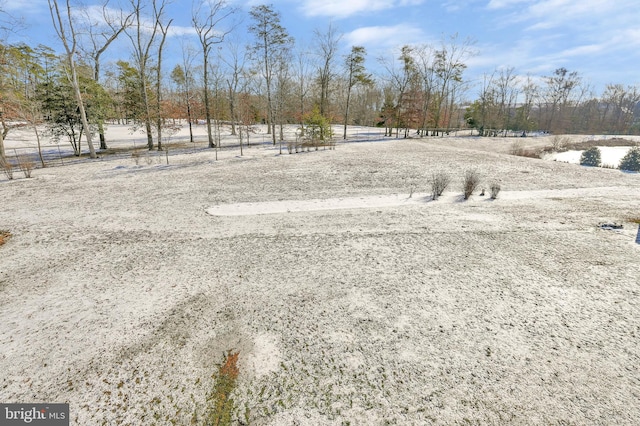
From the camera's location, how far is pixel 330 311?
3.65 m

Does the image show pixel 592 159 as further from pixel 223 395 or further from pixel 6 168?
pixel 6 168

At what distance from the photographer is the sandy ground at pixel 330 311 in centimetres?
248

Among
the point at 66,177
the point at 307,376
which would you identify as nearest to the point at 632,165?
the point at 307,376

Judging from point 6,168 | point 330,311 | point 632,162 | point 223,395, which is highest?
point 632,162

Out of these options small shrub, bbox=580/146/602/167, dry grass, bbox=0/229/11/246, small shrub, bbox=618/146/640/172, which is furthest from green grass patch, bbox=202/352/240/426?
small shrub, bbox=580/146/602/167

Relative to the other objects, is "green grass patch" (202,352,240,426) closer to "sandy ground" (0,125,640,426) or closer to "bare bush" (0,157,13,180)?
"sandy ground" (0,125,640,426)

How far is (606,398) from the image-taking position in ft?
7.96

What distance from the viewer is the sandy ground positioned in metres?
2.48

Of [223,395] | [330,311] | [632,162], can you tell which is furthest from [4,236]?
[632,162]

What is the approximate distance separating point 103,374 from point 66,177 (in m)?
13.5

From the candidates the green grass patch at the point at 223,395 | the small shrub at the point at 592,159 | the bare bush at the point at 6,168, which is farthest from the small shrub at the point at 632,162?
the bare bush at the point at 6,168

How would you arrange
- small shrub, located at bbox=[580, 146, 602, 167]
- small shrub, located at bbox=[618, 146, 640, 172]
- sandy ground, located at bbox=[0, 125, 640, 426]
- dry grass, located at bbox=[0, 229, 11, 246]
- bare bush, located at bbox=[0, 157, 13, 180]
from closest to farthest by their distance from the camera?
sandy ground, located at bbox=[0, 125, 640, 426]
dry grass, located at bbox=[0, 229, 11, 246]
bare bush, located at bbox=[0, 157, 13, 180]
small shrub, located at bbox=[618, 146, 640, 172]
small shrub, located at bbox=[580, 146, 602, 167]

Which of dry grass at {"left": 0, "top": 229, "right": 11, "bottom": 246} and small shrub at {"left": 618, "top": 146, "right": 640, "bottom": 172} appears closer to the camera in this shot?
dry grass at {"left": 0, "top": 229, "right": 11, "bottom": 246}

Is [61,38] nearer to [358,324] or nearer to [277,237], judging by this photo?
[277,237]
